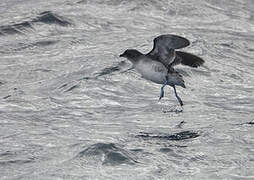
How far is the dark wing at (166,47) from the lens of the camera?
567 inches

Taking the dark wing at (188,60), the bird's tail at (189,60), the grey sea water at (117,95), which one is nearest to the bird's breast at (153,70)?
the dark wing at (188,60)

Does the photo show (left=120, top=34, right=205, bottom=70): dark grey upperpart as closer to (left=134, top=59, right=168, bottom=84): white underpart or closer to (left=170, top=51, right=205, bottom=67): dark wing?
(left=170, top=51, right=205, bottom=67): dark wing

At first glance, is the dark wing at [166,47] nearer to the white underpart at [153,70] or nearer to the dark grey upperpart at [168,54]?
the dark grey upperpart at [168,54]

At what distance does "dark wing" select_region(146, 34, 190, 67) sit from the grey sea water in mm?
1132

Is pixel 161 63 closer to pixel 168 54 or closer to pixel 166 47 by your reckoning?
pixel 168 54

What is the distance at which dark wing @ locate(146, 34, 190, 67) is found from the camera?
47.2 ft

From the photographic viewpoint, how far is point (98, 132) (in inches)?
550

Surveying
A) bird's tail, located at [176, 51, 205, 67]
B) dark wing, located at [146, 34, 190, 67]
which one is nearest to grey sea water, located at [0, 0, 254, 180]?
bird's tail, located at [176, 51, 205, 67]

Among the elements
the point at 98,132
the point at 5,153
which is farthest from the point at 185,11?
the point at 5,153

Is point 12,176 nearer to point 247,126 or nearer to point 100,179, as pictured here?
point 100,179

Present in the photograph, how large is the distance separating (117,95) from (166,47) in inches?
104

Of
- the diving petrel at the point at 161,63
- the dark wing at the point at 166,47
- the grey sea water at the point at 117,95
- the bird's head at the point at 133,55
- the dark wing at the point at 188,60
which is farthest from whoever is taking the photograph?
the bird's head at the point at 133,55

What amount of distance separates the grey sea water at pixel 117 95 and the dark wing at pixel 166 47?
113cm

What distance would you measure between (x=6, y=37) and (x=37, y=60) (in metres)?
2.32
